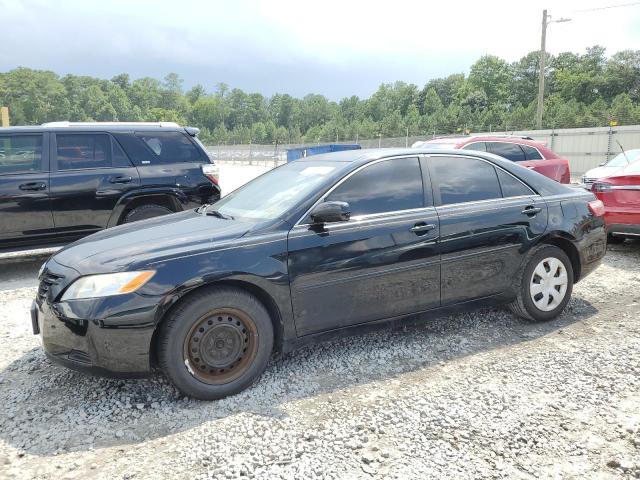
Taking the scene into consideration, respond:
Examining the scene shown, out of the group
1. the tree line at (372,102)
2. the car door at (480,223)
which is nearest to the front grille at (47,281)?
the car door at (480,223)

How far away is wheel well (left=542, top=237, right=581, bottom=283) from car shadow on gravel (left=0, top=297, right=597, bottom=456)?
0.51 metres

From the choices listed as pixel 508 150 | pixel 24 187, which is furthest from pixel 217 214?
pixel 508 150

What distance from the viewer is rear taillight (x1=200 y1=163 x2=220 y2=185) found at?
23.2ft

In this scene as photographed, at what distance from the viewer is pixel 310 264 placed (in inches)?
131

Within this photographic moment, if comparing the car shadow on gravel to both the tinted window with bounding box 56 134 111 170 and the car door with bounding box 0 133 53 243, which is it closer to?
the car door with bounding box 0 133 53 243

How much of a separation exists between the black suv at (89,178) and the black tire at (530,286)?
4.44 meters

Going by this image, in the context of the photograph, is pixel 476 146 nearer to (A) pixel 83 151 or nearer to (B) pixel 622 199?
(B) pixel 622 199

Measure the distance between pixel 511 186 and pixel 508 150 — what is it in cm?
564

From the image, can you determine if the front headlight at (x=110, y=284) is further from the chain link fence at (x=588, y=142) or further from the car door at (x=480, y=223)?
the chain link fence at (x=588, y=142)

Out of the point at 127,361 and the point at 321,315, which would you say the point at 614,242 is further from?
the point at 127,361

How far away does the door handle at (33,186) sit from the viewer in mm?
6019

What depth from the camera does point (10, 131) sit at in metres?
6.10

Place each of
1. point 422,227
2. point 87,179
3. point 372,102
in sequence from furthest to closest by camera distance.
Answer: point 372,102, point 87,179, point 422,227

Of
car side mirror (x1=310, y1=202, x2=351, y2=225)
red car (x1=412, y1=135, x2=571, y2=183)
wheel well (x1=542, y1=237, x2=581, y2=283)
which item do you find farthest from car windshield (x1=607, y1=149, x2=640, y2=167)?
car side mirror (x1=310, y1=202, x2=351, y2=225)
